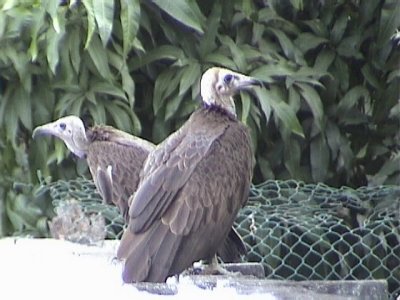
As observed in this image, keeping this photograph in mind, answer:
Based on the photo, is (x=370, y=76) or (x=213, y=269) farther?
(x=370, y=76)

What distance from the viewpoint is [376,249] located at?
5.95 m

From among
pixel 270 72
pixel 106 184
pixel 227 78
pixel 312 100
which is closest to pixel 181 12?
pixel 270 72

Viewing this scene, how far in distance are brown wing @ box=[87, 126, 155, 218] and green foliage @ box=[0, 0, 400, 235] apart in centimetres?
67

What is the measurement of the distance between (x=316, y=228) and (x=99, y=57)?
1279 millimetres

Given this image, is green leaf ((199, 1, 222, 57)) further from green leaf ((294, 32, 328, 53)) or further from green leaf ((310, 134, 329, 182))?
green leaf ((310, 134, 329, 182))

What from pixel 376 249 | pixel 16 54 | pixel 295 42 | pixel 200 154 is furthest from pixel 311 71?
pixel 200 154

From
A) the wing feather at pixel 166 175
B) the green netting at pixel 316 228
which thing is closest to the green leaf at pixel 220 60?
the green netting at pixel 316 228

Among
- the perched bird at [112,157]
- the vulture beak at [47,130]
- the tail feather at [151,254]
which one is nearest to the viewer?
the tail feather at [151,254]

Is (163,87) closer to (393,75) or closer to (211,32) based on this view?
(211,32)

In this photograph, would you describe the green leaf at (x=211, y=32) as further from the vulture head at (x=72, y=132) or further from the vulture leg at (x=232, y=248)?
the vulture leg at (x=232, y=248)

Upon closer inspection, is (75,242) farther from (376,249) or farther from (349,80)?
(349,80)

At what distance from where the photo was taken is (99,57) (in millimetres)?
6113

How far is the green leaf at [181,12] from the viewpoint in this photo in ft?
19.8

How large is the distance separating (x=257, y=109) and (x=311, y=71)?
0.35 m
